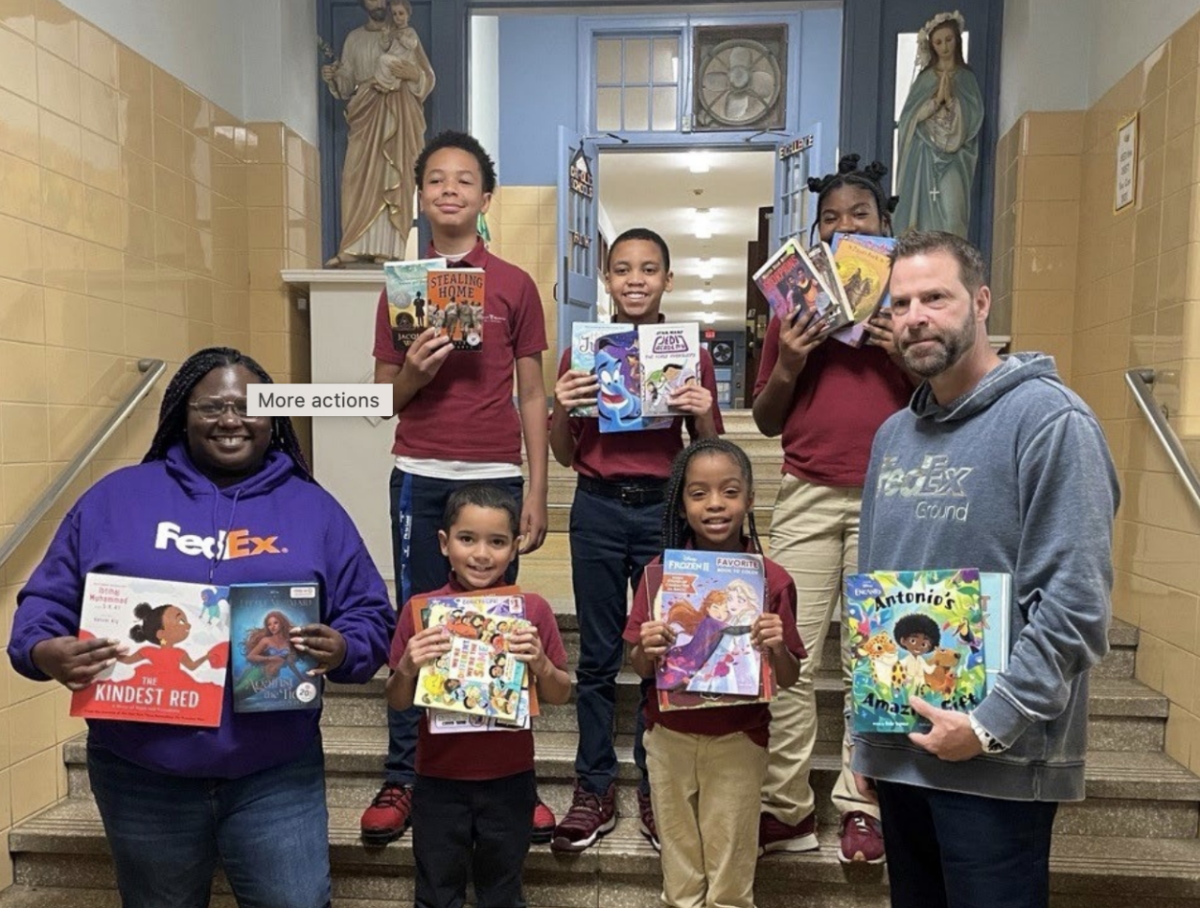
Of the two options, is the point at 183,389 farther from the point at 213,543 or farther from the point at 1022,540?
the point at 1022,540

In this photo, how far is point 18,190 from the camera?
Result: 2.39 metres

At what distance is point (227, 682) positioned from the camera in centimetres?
141

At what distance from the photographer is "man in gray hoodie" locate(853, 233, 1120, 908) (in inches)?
47.5

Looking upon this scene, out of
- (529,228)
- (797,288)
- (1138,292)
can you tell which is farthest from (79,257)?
(529,228)

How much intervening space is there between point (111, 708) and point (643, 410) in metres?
1.22

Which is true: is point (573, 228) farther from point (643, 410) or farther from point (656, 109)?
point (643, 410)

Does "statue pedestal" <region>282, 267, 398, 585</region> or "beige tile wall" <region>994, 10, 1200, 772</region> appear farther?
"statue pedestal" <region>282, 267, 398, 585</region>

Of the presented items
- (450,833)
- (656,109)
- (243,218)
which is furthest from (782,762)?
(656,109)

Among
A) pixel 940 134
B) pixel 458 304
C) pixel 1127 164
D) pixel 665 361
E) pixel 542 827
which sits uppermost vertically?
pixel 940 134

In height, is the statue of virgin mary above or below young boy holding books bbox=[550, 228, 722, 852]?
above

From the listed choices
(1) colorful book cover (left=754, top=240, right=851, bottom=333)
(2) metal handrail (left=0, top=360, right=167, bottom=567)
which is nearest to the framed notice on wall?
(1) colorful book cover (left=754, top=240, right=851, bottom=333)

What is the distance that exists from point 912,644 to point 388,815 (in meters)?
1.54

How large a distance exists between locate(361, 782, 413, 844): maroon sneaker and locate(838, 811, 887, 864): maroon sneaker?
1129 mm

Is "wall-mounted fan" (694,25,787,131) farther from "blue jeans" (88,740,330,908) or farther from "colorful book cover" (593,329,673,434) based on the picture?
"blue jeans" (88,740,330,908)
